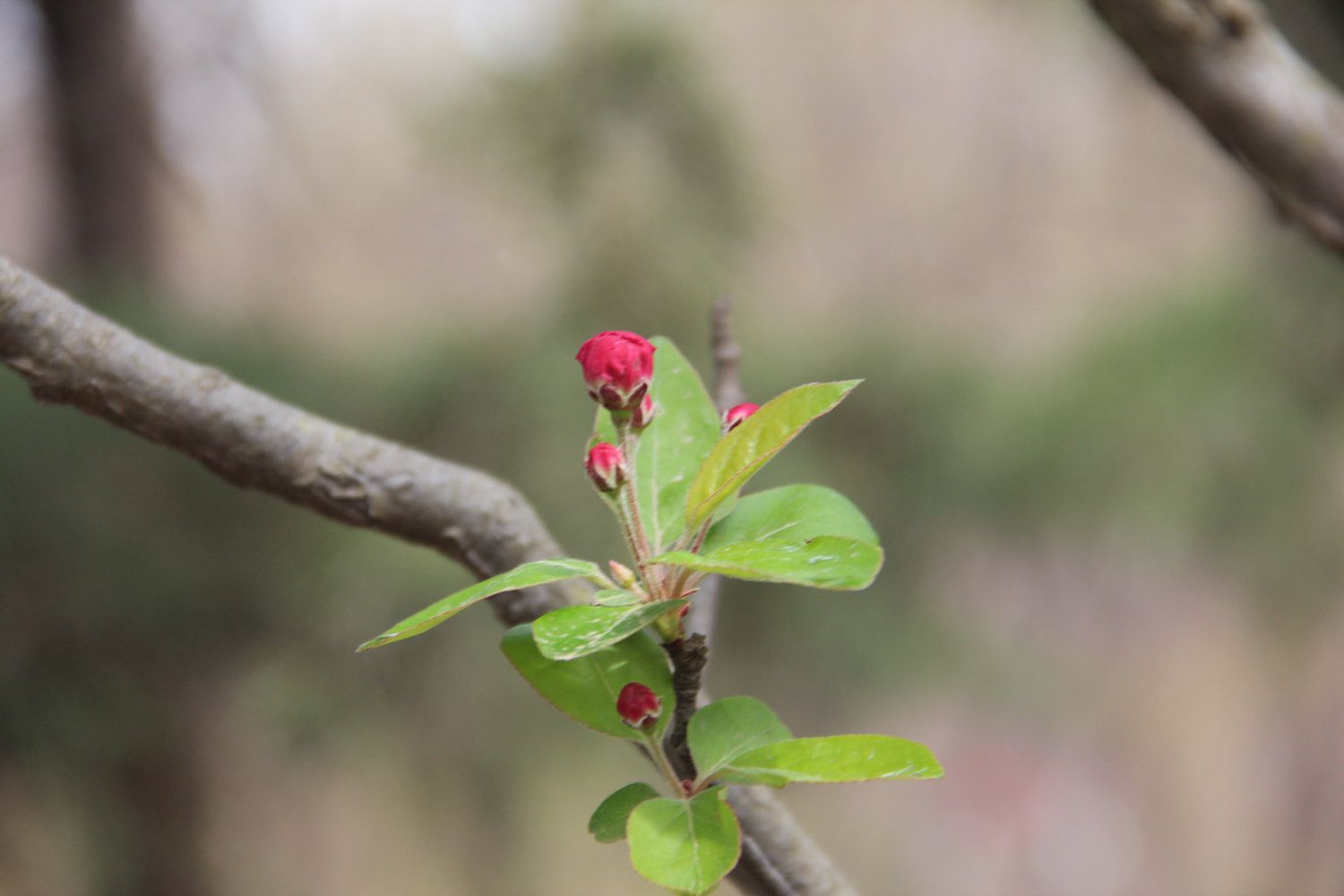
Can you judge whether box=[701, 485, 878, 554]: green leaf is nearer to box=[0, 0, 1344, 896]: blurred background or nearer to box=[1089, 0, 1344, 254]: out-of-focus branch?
box=[1089, 0, 1344, 254]: out-of-focus branch

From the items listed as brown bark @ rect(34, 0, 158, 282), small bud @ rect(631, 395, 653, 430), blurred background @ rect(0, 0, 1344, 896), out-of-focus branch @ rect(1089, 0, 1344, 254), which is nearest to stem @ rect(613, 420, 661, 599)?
small bud @ rect(631, 395, 653, 430)

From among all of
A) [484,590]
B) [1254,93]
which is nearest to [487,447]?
[1254,93]

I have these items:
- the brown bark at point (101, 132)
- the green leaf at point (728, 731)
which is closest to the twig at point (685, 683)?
the green leaf at point (728, 731)

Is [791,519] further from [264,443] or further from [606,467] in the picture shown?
[264,443]

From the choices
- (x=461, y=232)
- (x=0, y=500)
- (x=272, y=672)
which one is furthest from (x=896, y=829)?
(x=0, y=500)

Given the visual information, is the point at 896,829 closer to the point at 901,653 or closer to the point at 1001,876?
the point at 1001,876
